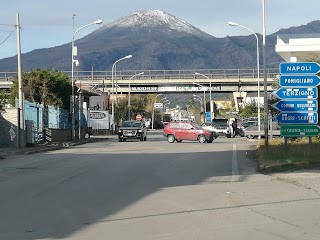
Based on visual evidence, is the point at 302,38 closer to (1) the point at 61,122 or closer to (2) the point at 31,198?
(1) the point at 61,122

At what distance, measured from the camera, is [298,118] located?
23531 mm

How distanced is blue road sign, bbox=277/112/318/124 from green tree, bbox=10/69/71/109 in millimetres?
32839

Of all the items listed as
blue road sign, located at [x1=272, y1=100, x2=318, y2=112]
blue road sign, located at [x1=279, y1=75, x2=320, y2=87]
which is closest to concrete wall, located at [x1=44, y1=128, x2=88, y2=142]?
blue road sign, located at [x1=272, y1=100, x2=318, y2=112]

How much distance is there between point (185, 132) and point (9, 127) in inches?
571

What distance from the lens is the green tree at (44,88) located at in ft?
178

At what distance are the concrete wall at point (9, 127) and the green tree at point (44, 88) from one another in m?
18.6

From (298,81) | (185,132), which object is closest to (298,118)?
(298,81)

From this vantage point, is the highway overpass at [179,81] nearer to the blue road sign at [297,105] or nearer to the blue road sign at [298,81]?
the blue road sign at [297,105]

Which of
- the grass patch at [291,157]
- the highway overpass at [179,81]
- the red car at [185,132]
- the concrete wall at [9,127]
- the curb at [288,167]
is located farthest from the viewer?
the highway overpass at [179,81]

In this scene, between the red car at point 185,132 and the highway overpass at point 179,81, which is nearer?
the red car at point 185,132

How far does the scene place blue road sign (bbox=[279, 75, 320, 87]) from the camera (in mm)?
23203

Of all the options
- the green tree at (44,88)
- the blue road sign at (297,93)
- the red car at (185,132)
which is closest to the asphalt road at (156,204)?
the blue road sign at (297,93)

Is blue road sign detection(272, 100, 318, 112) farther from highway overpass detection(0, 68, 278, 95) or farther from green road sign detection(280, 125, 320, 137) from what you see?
highway overpass detection(0, 68, 278, 95)

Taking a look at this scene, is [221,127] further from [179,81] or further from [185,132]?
[179,81]
